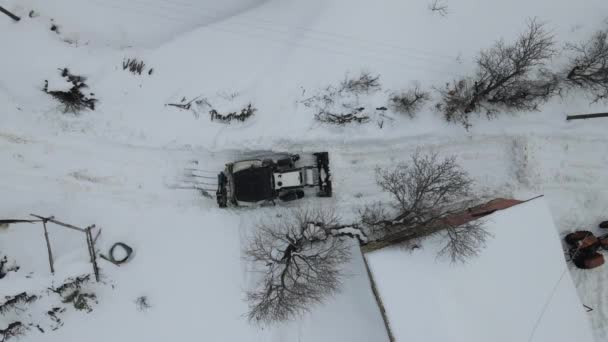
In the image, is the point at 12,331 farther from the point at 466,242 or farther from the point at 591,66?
the point at 591,66

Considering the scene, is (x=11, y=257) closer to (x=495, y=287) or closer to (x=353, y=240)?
(x=353, y=240)

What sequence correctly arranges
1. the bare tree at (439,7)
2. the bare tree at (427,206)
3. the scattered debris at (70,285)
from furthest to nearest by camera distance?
1. the bare tree at (439,7)
2. the scattered debris at (70,285)
3. the bare tree at (427,206)

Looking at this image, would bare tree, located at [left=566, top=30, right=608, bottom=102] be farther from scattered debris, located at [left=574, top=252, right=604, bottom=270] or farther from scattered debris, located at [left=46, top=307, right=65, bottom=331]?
scattered debris, located at [left=46, top=307, right=65, bottom=331]

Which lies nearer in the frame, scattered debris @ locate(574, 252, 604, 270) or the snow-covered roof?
the snow-covered roof

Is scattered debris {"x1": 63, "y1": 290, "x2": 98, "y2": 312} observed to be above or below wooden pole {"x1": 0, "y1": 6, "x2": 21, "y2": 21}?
below

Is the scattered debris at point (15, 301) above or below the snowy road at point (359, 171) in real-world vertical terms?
below

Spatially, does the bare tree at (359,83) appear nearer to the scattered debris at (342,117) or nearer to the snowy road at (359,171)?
the scattered debris at (342,117)

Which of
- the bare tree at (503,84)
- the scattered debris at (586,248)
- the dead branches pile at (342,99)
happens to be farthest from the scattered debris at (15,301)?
the scattered debris at (586,248)

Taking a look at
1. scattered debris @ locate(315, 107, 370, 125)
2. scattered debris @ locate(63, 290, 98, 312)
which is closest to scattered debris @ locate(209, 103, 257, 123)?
scattered debris @ locate(315, 107, 370, 125)
